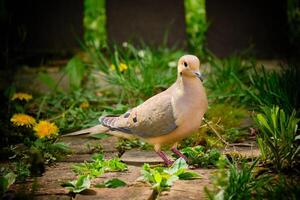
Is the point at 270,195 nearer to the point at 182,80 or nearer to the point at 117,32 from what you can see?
the point at 182,80

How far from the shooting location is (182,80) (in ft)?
10.9

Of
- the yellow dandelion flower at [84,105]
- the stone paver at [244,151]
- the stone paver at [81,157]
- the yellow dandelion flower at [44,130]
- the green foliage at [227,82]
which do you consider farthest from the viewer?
the yellow dandelion flower at [84,105]

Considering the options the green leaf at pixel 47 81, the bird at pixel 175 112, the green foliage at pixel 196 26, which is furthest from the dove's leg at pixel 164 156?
the green foliage at pixel 196 26

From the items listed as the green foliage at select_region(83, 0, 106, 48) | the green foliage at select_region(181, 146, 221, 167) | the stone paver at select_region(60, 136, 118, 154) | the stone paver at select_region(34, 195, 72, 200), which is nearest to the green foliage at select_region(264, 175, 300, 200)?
the green foliage at select_region(181, 146, 221, 167)

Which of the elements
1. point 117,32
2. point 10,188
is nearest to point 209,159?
point 10,188

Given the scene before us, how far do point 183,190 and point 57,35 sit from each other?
4174mm

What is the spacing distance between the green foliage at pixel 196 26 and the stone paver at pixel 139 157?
221 centimetres

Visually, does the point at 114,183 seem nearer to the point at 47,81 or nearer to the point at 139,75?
the point at 47,81

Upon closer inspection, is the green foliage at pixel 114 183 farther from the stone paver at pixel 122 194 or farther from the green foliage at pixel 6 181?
the green foliage at pixel 6 181

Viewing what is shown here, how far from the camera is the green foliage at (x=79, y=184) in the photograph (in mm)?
2891

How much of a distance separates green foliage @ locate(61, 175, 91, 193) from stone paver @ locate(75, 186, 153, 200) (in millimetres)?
40

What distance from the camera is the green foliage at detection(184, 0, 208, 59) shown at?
19.3 feet

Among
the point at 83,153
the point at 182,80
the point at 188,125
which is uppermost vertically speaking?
the point at 182,80

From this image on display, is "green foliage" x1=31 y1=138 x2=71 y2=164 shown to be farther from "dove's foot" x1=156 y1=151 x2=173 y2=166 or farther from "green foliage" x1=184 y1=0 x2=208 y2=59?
"green foliage" x1=184 y1=0 x2=208 y2=59
